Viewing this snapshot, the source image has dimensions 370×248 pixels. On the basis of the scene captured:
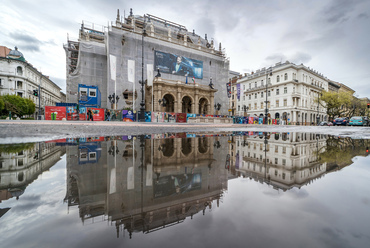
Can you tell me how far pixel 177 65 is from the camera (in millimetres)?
30391

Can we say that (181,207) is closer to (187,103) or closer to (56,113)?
(56,113)

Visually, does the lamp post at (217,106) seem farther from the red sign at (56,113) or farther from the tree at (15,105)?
the tree at (15,105)

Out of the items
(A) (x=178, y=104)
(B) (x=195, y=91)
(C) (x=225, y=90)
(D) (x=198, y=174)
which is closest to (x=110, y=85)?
(A) (x=178, y=104)

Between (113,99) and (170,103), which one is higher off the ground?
(170,103)

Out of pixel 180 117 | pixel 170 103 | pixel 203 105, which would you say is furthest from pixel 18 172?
pixel 203 105

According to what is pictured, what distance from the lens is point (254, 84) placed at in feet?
168

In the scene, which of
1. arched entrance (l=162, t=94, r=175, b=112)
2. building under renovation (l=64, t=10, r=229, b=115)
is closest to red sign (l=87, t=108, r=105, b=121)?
building under renovation (l=64, t=10, r=229, b=115)

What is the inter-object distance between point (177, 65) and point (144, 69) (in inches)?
244

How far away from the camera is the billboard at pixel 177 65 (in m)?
28.8

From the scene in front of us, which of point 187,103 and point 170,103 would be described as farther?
point 187,103

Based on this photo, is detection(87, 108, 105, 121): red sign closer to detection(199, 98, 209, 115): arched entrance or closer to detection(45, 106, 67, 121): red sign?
detection(45, 106, 67, 121): red sign

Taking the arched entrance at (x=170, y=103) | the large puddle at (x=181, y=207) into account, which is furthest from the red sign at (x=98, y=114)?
the large puddle at (x=181, y=207)

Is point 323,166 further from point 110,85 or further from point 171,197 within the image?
point 110,85

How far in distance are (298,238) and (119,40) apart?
2955cm
